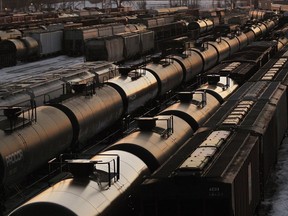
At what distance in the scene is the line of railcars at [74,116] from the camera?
1798 cm

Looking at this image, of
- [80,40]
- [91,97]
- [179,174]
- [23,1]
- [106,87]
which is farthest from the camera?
[23,1]

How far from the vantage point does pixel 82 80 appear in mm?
30281

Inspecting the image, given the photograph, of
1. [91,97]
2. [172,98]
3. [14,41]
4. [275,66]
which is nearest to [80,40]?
[14,41]

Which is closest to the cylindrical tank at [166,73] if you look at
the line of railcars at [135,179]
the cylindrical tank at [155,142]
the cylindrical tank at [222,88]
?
the cylindrical tank at [222,88]

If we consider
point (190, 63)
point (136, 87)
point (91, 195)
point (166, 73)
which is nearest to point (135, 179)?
point (91, 195)

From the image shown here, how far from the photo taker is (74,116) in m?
21.8

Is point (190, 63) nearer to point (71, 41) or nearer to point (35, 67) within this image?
point (35, 67)

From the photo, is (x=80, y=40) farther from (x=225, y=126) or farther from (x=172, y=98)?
(x=225, y=126)

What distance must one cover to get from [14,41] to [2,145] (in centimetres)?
4217

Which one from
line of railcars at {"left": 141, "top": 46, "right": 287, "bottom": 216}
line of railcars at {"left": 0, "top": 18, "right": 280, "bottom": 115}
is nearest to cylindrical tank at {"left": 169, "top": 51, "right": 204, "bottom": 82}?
line of railcars at {"left": 0, "top": 18, "right": 280, "bottom": 115}

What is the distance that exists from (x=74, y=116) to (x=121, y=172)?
8.79 metres

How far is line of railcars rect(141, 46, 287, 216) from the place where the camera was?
12030 mm

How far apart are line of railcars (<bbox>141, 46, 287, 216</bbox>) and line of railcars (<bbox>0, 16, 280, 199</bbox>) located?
5558mm

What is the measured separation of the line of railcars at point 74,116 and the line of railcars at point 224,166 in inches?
219
